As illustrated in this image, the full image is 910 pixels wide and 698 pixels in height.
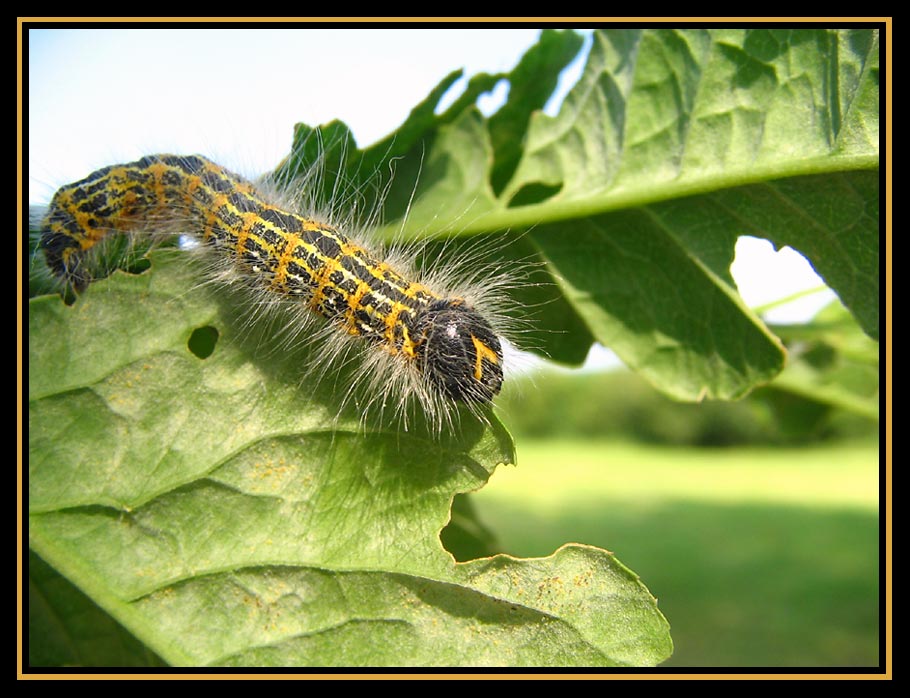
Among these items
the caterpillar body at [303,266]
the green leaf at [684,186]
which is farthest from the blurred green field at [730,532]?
the caterpillar body at [303,266]

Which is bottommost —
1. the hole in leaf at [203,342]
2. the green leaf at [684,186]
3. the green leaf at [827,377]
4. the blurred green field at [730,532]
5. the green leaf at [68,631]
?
the blurred green field at [730,532]

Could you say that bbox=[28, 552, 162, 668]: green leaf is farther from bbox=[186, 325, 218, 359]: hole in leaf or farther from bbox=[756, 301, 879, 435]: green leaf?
bbox=[756, 301, 879, 435]: green leaf

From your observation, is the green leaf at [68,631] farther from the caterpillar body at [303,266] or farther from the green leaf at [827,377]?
→ the green leaf at [827,377]

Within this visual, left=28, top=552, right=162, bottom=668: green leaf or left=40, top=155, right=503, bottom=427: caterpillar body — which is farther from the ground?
left=40, top=155, right=503, bottom=427: caterpillar body

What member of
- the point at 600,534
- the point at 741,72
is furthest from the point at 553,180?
the point at 600,534

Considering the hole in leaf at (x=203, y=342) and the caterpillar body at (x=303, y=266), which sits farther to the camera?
the hole in leaf at (x=203, y=342)

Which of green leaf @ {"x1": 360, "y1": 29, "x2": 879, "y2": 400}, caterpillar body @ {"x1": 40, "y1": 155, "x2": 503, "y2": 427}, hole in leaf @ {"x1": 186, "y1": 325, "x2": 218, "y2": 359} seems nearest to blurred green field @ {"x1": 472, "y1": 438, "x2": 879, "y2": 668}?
green leaf @ {"x1": 360, "y1": 29, "x2": 879, "y2": 400}

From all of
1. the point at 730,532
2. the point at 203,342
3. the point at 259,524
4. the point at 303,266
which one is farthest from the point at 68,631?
the point at 730,532
